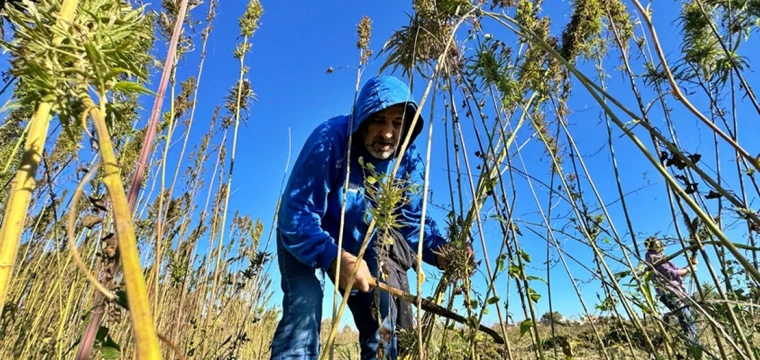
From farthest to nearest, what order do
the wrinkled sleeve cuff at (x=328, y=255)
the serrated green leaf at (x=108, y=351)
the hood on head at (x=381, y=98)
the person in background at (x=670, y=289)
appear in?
1. the hood on head at (x=381, y=98)
2. the wrinkled sleeve cuff at (x=328, y=255)
3. the person in background at (x=670, y=289)
4. the serrated green leaf at (x=108, y=351)

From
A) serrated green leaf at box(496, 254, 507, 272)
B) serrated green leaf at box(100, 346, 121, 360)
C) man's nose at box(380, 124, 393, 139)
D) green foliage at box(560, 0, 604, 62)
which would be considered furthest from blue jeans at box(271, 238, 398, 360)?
green foliage at box(560, 0, 604, 62)

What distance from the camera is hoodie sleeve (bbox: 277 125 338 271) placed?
178cm

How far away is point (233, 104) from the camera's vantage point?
1.92 m

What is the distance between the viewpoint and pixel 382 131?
6.80 ft

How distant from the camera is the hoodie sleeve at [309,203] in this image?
1.78 meters

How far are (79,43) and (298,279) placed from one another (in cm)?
158

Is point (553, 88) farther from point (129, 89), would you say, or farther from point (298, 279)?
point (129, 89)

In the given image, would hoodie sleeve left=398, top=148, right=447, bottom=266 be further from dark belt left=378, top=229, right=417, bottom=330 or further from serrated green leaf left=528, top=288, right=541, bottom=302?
serrated green leaf left=528, top=288, right=541, bottom=302

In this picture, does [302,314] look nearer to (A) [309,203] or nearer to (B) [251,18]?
(A) [309,203]

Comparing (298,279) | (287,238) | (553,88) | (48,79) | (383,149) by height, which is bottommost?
(48,79)

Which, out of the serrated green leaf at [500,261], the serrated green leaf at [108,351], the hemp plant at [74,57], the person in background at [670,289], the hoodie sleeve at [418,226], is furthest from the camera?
the hoodie sleeve at [418,226]

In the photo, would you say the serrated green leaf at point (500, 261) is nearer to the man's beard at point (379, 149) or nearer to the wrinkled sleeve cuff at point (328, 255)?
the wrinkled sleeve cuff at point (328, 255)

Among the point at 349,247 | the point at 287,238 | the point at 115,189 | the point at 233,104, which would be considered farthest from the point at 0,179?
the point at 115,189

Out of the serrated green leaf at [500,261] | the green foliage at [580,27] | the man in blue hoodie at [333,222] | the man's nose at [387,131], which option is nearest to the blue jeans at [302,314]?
the man in blue hoodie at [333,222]
